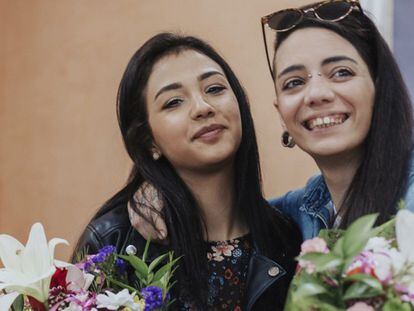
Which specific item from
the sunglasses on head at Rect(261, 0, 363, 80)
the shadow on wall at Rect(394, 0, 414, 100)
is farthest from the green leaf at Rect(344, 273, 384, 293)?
the shadow on wall at Rect(394, 0, 414, 100)

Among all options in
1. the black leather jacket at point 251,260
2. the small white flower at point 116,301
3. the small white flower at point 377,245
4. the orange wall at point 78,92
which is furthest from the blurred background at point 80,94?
the small white flower at point 377,245

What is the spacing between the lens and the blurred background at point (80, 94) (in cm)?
229

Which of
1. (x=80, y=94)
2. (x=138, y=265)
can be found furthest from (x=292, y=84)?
(x=80, y=94)

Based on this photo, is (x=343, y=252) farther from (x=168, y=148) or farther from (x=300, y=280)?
(x=168, y=148)

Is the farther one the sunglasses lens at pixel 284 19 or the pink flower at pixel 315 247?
the sunglasses lens at pixel 284 19

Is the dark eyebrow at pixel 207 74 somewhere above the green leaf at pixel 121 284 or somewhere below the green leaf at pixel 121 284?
above

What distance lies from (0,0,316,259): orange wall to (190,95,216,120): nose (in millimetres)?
844

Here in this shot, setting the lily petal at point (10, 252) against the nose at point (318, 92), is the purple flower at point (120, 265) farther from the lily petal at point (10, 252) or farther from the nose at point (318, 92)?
the nose at point (318, 92)

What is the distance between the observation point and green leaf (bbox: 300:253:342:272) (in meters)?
0.69

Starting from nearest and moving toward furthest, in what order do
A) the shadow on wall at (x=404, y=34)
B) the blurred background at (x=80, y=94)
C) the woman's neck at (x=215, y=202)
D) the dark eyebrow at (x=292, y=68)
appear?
1. the dark eyebrow at (x=292, y=68)
2. the woman's neck at (x=215, y=202)
3. the shadow on wall at (x=404, y=34)
4. the blurred background at (x=80, y=94)

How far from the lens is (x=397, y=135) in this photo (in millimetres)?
1208

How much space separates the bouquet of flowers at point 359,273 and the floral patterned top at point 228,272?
687 millimetres

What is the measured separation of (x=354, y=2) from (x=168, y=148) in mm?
516

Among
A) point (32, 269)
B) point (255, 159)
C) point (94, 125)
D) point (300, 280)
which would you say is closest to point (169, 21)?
point (94, 125)
